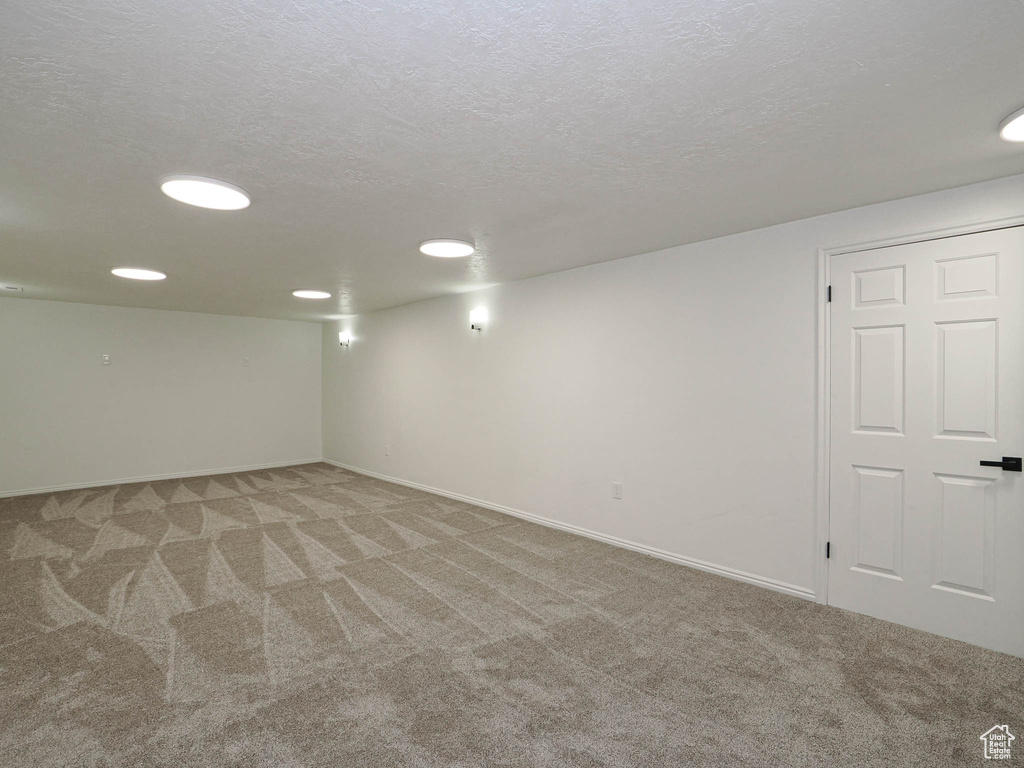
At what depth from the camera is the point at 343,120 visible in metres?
1.99

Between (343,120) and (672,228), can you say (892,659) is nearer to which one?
(672,228)

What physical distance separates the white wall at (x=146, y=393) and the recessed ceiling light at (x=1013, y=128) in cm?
841

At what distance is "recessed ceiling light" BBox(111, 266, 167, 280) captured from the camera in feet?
15.1

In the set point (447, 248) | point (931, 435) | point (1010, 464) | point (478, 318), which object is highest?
point (447, 248)

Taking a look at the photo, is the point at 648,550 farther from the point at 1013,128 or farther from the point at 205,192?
the point at 205,192

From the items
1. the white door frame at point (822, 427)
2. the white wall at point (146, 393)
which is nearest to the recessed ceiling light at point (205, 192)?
the white door frame at point (822, 427)

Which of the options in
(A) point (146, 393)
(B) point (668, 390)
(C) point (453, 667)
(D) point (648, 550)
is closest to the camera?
(C) point (453, 667)

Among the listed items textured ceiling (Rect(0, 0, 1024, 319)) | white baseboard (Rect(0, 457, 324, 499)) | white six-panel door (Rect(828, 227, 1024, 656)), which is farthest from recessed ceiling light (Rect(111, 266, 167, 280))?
white six-panel door (Rect(828, 227, 1024, 656))

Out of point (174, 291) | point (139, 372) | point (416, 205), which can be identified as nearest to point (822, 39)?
point (416, 205)

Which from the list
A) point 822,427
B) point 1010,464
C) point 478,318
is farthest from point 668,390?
point 478,318

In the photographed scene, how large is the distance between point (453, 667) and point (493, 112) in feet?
8.17

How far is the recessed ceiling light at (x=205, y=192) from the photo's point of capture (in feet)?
8.49
